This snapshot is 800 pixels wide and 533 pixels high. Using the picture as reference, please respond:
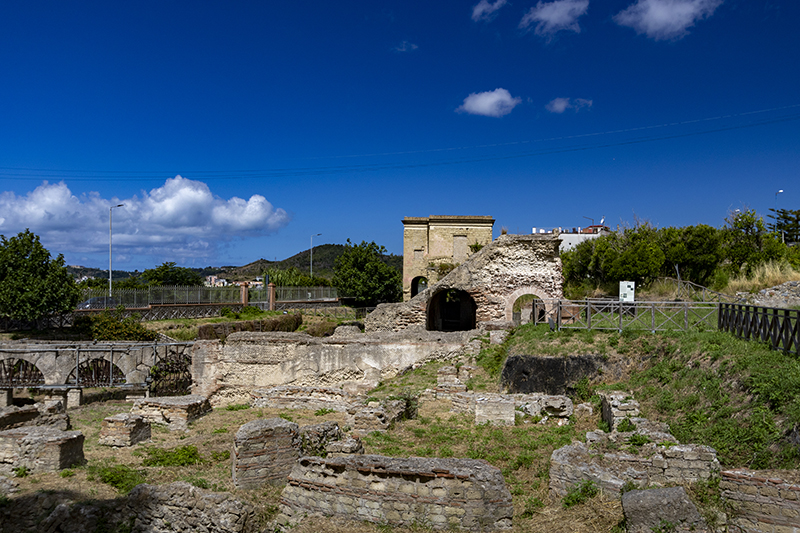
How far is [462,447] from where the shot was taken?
324 inches

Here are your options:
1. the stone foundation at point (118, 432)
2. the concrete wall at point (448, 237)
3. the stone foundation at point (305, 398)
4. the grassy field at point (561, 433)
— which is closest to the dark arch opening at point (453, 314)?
the concrete wall at point (448, 237)

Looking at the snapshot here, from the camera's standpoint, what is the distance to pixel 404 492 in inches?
224

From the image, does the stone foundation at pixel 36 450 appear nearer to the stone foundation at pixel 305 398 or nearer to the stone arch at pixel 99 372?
the stone foundation at pixel 305 398

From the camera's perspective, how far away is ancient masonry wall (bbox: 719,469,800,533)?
16.0ft

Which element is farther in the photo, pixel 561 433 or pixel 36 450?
pixel 561 433

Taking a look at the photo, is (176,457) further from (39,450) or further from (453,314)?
(453,314)

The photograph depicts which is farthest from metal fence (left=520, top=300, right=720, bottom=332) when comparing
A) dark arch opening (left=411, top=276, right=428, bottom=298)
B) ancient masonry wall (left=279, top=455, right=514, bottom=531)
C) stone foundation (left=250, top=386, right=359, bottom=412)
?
dark arch opening (left=411, top=276, right=428, bottom=298)

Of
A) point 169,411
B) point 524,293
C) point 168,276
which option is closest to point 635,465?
point 169,411

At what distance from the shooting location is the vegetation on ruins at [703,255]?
77.0ft

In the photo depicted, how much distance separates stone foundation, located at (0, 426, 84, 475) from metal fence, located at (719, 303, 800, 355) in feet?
40.3

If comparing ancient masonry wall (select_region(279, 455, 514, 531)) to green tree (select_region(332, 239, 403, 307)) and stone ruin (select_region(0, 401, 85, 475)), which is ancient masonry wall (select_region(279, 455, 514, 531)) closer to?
stone ruin (select_region(0, 401, 85, 475))

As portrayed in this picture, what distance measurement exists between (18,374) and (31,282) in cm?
687

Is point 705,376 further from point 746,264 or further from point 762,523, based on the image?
point 746,264

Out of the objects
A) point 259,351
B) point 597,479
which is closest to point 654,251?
point 259,351
